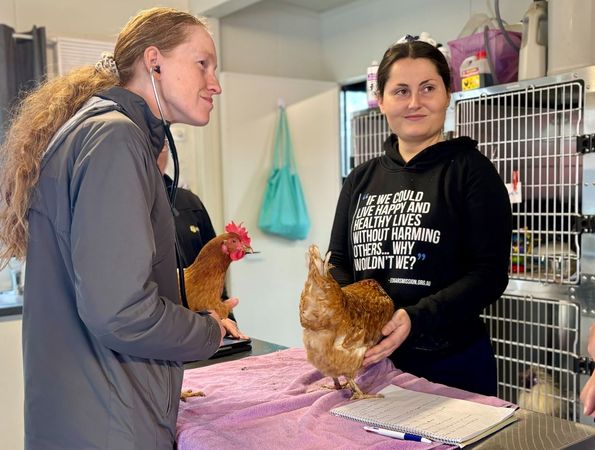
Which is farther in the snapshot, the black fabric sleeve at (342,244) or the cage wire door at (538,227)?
the cage wire door at (538,227)

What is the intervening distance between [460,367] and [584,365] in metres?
0.75

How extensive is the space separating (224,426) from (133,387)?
214 millimetres

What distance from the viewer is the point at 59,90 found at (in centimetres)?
107

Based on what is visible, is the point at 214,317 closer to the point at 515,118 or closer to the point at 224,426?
the point at 224,426

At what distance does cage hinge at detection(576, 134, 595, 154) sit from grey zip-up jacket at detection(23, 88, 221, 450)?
4.71 ft

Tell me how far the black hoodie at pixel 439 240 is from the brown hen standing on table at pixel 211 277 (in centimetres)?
34

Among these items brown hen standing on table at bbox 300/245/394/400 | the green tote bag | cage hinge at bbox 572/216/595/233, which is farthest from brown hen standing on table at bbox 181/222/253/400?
the green tote bag

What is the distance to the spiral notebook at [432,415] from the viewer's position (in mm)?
1011

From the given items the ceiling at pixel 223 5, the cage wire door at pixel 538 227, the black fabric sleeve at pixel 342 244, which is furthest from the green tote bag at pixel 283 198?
the black fabric sleeve at pixel 342 244

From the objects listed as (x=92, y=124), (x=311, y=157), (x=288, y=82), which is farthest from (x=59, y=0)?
(x=92, y=124)

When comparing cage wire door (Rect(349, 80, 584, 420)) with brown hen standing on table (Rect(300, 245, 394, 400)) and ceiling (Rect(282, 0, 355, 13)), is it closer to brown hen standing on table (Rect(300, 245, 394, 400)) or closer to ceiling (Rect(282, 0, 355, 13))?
brown hen standing on table (Rect(300, 245, 394, 400))

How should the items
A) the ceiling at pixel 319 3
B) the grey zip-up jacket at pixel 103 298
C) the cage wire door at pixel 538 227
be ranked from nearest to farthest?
the grey zip-up jacket at pixel 103 298 < the cage wire door at pixel 538 227 < the ceiling at pixel 319 3

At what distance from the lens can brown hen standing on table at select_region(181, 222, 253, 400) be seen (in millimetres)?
1382

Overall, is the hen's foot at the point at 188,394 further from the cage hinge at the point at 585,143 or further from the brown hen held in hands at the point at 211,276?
the cage hinge at the point at 585,143
